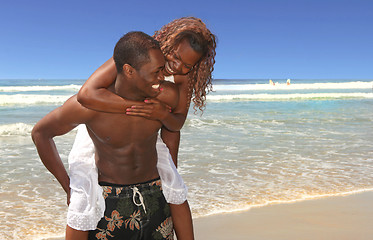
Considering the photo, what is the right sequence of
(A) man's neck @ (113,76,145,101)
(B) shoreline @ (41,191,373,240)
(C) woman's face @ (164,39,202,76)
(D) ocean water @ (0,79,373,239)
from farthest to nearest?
(D) ocean water @ (0,79,373,239) < (B) shoreline @ (41,191,373,240) < (C) woman's face @ (164,39,202,76) < (A) man's neck @ (113,76,145,101)

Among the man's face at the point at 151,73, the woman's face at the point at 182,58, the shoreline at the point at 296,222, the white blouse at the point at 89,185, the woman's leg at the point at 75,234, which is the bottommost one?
the shoreline at the point at 296,222

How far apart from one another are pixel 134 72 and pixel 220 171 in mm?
4391

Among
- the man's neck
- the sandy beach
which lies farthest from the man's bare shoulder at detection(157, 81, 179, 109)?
the sandy beach

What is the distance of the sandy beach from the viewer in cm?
383

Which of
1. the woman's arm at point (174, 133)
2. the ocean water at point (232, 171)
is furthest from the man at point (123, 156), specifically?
the ocean water at point (232, 171)

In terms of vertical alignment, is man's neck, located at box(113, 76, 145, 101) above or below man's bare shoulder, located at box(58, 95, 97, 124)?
above

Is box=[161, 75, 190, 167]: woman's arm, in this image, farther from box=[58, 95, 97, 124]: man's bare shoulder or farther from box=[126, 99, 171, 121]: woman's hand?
box=[58, 95, 97, 124]: man's bare shoulder

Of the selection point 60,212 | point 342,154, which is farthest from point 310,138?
point 60,212

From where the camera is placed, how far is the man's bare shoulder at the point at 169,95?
213cm

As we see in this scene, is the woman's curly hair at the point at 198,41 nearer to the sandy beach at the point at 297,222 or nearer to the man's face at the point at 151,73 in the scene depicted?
the man's face at the point at 151,73

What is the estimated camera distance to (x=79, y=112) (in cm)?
203

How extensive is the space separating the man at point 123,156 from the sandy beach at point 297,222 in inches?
71.3

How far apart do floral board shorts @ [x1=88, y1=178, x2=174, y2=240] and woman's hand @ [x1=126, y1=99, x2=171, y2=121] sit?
1.16 feet

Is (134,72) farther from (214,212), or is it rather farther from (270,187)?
(270,187)
